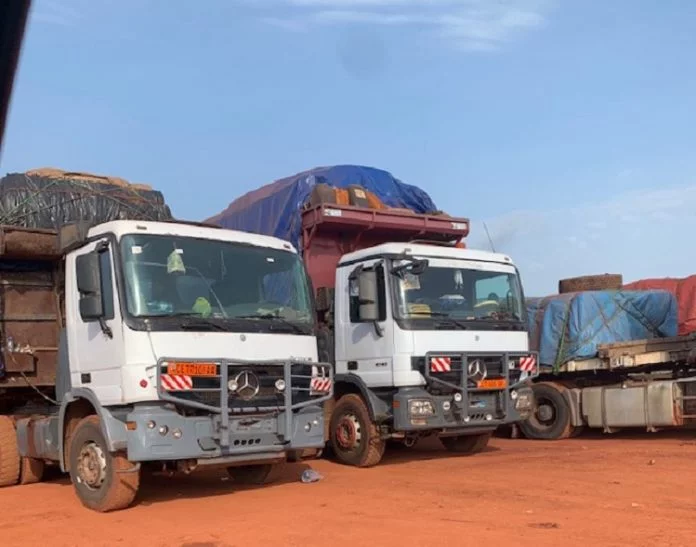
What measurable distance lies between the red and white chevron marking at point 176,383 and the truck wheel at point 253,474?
212 centimetres

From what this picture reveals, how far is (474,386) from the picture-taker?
939 centimetres

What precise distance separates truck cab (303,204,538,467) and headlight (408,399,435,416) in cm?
1

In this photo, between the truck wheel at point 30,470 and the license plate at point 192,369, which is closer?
the license plate at point 192,369

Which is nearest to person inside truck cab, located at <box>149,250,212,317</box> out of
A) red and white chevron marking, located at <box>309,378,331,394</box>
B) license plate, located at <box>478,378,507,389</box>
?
red and white chevron marking, located at <box>309,378,331,394</box>

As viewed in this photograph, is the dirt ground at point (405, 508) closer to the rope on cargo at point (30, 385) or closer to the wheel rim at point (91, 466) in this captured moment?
the wheel rim at point (91, 466)

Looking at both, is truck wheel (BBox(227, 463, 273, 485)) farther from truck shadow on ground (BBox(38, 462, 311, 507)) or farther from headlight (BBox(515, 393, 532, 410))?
headlight (BBox(515, 393, 532, 410))

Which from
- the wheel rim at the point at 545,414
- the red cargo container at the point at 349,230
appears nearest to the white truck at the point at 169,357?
the red cargo container at the point at 349,230

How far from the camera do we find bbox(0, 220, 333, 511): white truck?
21.9ft

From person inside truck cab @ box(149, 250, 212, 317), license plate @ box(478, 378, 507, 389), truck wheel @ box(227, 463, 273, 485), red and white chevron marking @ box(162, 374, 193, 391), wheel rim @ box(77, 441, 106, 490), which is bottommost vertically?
truck wheel @ box(227, 463, 273, 485)

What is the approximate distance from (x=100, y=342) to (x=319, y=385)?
6.94 feet

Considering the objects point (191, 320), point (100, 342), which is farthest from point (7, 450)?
point (191, 320)

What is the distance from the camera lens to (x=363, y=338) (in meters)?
9.64

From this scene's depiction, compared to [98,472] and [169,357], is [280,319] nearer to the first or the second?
[169,357]

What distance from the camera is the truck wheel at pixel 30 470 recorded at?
8602 mm
